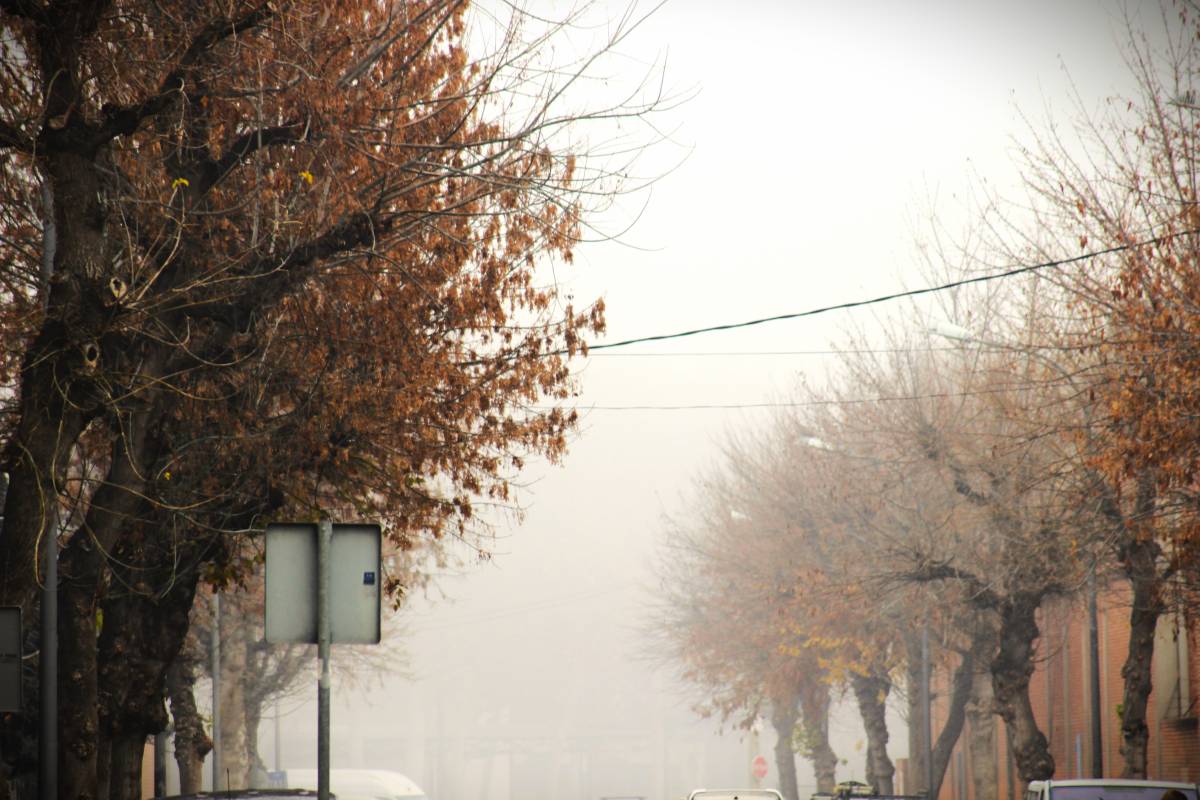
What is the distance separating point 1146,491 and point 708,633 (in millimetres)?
32996

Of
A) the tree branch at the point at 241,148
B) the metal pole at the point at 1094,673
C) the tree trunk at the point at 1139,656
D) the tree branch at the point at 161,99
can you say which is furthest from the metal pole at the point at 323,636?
the metal pole at the point at 1094,673

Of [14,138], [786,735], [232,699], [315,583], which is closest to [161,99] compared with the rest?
[14,138]

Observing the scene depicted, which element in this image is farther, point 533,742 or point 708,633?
point 533,742

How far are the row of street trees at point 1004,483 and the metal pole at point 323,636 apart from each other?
35.7 ft

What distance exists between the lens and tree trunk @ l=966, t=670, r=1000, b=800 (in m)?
35.5

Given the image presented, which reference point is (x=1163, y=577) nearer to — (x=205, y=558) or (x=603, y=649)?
(x=205, y=558)

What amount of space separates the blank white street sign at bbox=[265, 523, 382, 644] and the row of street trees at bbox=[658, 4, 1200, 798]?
420 inches

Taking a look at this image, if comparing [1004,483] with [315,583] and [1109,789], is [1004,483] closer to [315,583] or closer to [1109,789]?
[1109,789]

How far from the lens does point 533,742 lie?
119 meters

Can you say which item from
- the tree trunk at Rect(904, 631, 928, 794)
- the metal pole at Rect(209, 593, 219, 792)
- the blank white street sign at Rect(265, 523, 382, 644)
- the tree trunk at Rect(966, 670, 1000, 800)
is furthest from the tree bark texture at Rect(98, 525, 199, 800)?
the tree trunk at Rect(904, 631, 928, 794)

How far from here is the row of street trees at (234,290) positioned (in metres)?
12.7

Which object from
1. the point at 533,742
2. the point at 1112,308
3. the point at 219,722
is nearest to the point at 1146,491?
the point at 1112,308

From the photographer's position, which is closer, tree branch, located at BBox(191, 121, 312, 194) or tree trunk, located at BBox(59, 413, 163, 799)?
tree branch, located at BBox(191, 121, 312, 194)

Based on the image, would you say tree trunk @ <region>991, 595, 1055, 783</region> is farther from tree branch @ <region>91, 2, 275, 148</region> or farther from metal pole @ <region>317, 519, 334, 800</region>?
metal pole @ <region>317, 519, 334, 800</region>
